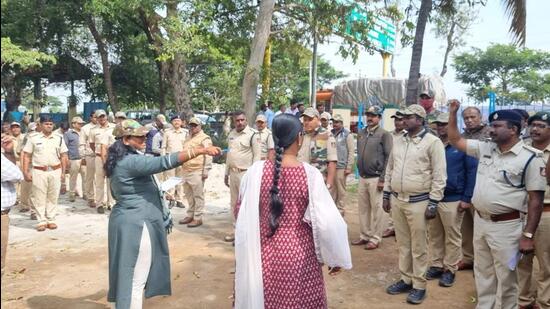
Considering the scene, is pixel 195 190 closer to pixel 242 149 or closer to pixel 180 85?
pixel 242 149

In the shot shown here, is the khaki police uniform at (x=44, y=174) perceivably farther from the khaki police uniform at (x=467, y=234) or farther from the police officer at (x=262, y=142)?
the khaki police uniform at (x=467, y=234)

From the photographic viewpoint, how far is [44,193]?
755 cm

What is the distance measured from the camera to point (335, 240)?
2.73m

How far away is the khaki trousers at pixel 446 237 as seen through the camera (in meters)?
5.00

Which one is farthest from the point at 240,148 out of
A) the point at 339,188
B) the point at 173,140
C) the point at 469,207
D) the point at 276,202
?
the point at 276,202

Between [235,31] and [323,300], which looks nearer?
[323,300]

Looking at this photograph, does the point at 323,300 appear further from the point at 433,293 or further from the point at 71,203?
the point at 71,203

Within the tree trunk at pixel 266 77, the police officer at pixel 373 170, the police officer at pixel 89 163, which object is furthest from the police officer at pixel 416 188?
the tree trunk at pixel 266 77

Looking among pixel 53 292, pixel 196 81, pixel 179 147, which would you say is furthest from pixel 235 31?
pixel 196 81

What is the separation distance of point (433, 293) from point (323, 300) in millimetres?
2407

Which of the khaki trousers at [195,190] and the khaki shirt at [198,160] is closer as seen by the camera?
the khaki shirt at [198,160]

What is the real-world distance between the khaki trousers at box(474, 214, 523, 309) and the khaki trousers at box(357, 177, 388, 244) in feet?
7.76

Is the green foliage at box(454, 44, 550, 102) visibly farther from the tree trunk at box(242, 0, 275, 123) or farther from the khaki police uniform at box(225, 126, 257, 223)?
the khaki police uniform at box(225, 126, 257, 223)

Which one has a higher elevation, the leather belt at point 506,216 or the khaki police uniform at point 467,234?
the leather belt at point 506,216
